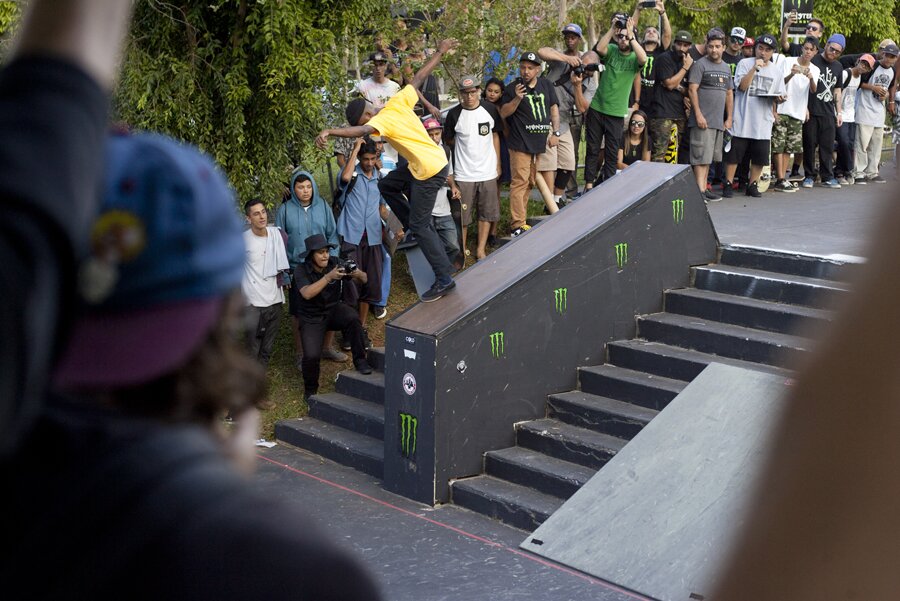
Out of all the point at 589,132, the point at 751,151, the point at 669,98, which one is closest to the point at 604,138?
the point at 589,132

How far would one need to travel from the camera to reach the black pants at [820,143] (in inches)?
574

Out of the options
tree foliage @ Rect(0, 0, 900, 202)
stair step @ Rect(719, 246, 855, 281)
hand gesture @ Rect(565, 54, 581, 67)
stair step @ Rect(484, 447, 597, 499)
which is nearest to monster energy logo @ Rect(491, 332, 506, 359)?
stair step @ Rect(484, 447, 597, 499)

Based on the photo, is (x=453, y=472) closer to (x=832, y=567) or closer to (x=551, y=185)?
(x=551, y=185)

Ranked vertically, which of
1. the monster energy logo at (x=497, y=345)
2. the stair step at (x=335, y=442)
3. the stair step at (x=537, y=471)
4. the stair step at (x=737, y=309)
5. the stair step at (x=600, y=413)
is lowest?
the stair step at (x=335, y=442)

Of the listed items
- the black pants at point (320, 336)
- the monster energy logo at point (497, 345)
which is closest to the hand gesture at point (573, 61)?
the black pants at point (320, 336)

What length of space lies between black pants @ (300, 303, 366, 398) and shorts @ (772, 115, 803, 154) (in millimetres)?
6370

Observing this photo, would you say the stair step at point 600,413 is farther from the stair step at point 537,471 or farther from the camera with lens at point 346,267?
the camera with lens at point 346,267

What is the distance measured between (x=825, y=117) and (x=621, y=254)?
6039 millimetres

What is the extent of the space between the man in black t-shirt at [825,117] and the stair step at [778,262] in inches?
185

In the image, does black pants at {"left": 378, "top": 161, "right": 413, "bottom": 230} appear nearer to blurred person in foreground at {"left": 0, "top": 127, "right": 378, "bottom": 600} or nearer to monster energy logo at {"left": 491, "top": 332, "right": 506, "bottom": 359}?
monster energy logo at {"left": 491, "top": 332, "right": 506, "bottom": 359}

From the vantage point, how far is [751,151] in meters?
13.9

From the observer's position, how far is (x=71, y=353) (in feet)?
2.81

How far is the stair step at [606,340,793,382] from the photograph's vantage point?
924 cm

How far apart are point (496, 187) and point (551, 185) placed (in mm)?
991
